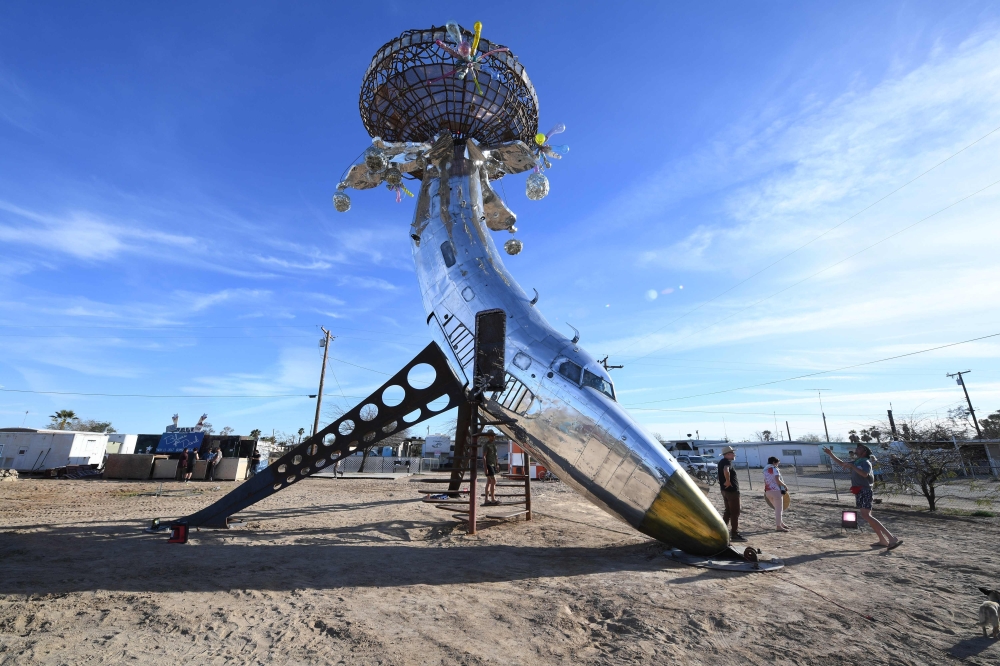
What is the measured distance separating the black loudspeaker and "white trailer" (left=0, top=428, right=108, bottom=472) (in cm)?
3532

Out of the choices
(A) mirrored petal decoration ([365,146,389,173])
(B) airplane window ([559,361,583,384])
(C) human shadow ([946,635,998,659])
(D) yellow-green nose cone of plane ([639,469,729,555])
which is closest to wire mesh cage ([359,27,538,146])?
(A) mirrored petal decoration ([365,146,389,173])

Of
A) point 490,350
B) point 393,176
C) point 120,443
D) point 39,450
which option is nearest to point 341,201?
point 393,176

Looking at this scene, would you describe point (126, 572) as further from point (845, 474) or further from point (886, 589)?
point (845, 474)

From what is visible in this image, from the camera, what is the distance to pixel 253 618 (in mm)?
4754

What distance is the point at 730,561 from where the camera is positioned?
7301 millimetres

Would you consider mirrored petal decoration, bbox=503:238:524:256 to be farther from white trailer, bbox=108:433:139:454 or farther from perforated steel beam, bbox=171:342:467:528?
white trailer, bbox=108:433:139:454

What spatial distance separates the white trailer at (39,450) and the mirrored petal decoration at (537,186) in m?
35.9

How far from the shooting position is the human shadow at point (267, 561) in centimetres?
598

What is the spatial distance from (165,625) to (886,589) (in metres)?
8.26

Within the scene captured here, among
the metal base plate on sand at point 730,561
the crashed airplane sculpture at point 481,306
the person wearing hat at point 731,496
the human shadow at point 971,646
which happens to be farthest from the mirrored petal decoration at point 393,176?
the human shadow at point 971,646

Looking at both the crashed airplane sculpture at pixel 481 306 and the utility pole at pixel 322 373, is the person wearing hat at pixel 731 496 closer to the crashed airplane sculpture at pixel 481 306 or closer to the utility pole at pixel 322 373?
the crashed airplane sculpture at pixel 481 306

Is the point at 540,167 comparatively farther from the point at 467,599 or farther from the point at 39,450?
the point at 39,450

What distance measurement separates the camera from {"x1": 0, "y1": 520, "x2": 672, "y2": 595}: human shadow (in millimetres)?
5977

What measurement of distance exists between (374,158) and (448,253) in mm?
3736
